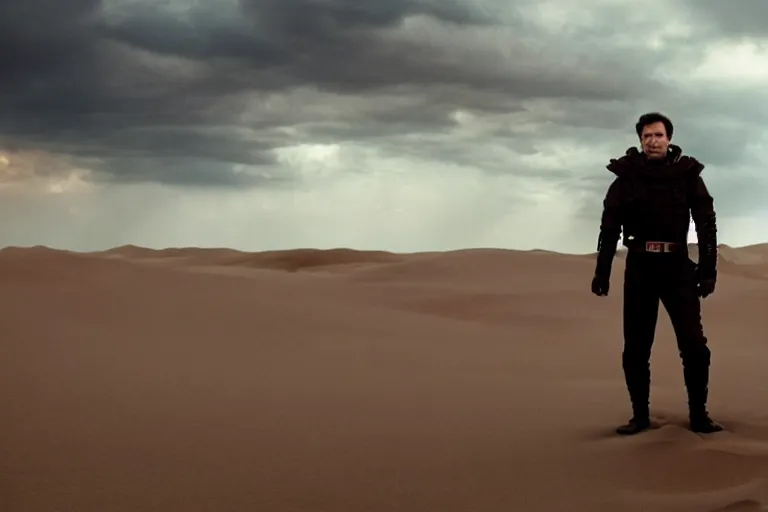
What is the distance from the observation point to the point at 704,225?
524cm

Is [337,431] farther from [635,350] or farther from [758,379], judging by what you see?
[758,379]

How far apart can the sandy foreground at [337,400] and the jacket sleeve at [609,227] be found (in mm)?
956

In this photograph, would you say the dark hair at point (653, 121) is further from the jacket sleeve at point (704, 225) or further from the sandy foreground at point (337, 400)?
the sandy foreground at point (337, 400)

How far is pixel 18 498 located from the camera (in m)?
3.91

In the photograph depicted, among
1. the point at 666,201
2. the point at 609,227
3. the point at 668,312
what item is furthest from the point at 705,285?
the point at 609,227

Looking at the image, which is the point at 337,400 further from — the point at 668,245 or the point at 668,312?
the point at 668,245

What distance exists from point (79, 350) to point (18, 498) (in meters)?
3.69

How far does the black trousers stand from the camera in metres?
5.20

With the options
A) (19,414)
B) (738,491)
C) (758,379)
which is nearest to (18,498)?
(19,414)

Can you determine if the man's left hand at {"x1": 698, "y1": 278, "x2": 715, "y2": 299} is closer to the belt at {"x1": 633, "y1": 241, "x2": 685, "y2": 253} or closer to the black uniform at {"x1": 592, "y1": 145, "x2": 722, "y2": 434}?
the black uniform at {"x1": 592, "y1": 145, "x2": 722, "y2": 434}

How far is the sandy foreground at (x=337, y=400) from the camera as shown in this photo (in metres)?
4.08

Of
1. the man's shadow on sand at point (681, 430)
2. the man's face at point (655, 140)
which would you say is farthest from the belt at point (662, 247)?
the man's shadow on sand at point (681, 430)

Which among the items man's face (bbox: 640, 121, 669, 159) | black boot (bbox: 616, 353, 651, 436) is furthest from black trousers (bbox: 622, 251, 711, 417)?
man's face (bbox: 640, 121, 669, 159)

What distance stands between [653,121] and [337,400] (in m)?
2.58
